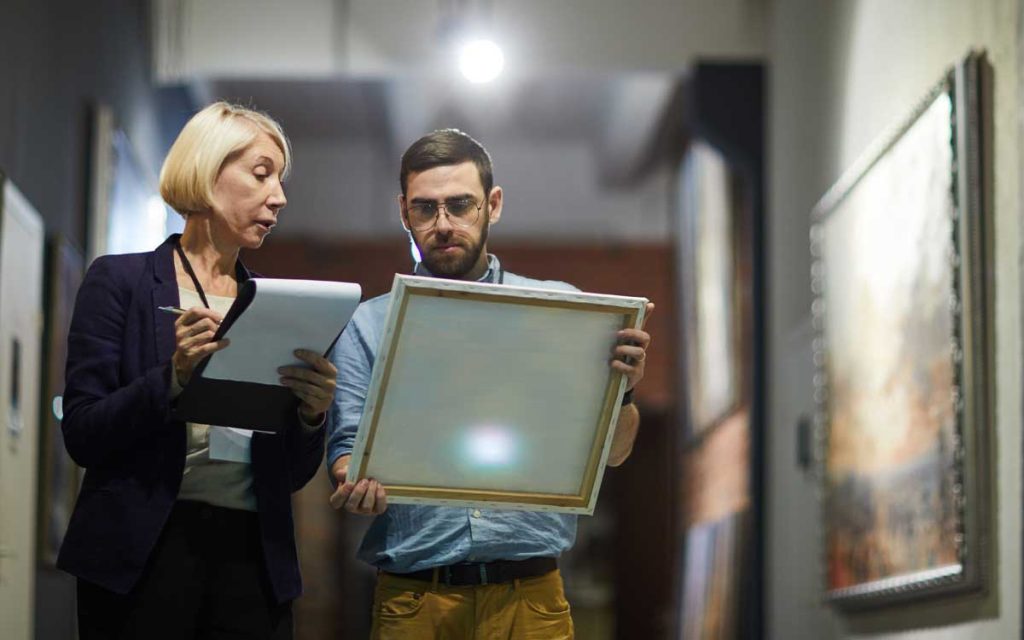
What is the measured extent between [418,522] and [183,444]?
38 centimetres

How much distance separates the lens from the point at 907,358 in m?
4.04

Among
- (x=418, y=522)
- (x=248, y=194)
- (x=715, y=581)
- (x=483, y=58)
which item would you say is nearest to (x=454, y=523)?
(x=418, y=522)

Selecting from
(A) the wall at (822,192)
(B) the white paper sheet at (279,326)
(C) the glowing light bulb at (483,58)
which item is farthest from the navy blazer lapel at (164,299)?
(C) the glowing light bulb at (483,58)

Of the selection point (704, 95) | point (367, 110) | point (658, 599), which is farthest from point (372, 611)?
point (658, 599)

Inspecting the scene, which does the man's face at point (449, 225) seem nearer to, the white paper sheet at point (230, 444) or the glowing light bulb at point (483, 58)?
the white paper sheet at point (230, 444)

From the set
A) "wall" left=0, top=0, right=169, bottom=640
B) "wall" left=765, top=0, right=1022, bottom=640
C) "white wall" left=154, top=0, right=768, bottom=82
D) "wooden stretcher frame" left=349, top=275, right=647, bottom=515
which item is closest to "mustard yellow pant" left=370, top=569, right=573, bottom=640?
"wooden stretcher frame" left=349, top=275, right=647, bottom=515

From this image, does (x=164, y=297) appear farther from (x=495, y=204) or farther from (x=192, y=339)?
(x=495, y=204)

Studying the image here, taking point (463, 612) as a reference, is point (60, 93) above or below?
above

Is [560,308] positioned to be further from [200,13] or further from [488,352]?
[200,13]

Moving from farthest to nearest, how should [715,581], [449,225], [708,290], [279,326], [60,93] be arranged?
[708,290], [715,581], [60,93], [449,225], [279,326]

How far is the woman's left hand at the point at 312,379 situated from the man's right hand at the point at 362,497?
0.37 ft

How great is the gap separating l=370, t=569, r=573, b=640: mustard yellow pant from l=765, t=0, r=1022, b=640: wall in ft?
4.91

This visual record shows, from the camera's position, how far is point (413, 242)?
2148 mm

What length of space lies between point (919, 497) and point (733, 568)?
84.8 inches
